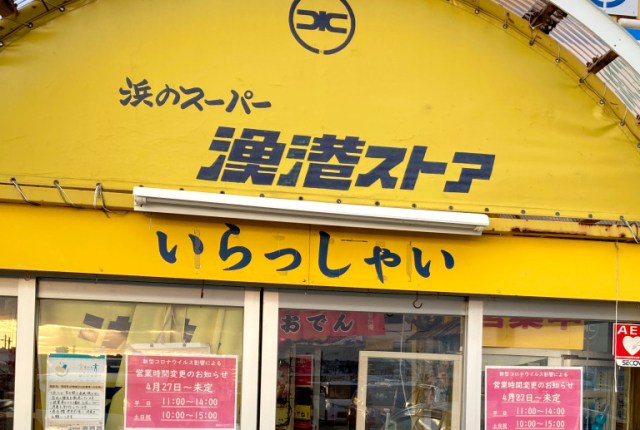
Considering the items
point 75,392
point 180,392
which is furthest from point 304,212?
point 75,392

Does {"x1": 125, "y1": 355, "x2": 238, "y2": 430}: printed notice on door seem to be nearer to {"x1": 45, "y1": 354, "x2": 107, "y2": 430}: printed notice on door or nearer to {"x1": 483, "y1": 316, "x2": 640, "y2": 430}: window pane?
{"x1": 45, "y1": 354, "x2": 107, "y2": 430}: printed notice on door

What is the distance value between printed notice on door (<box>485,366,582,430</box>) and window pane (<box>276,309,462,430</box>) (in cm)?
23

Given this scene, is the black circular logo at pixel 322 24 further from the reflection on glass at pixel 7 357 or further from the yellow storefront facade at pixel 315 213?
the reflection on glass at pixel 7 357

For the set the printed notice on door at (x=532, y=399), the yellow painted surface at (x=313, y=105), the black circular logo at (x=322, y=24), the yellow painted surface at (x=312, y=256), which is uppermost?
the black circular logo at (x=322, y=24)

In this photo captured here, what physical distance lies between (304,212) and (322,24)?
1.24 metres

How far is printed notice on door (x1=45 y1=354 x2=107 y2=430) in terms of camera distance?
4.34m

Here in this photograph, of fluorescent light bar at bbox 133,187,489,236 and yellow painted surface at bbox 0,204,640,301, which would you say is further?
yellow painted surface at bbox 0,204,640,301

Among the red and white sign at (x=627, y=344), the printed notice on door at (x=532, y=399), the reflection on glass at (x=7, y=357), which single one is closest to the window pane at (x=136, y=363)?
the reflection on glass at (x=7, y=357)

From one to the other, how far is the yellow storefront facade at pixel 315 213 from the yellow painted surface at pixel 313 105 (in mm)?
13

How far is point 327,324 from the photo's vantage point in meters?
4.69

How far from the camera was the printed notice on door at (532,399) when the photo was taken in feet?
15.7

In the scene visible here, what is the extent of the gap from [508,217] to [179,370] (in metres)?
2.28

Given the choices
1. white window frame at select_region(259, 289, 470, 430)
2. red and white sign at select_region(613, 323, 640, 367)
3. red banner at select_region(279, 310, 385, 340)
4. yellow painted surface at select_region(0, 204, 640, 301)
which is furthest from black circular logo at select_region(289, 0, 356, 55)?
red and white sign at select_region(613, 323, 640, 367)

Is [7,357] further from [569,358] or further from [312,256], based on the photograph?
[569,358]
